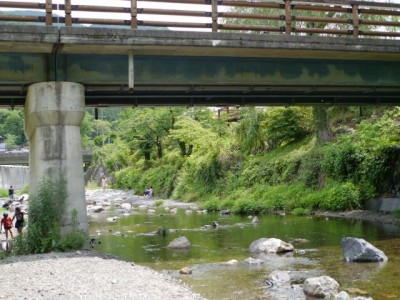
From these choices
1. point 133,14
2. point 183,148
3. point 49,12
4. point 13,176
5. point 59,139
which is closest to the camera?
point 49,12

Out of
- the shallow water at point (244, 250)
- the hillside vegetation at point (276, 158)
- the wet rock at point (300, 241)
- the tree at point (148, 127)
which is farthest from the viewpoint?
the tree at point (148, 127)

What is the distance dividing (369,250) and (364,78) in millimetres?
8375

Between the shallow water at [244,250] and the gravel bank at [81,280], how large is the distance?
122 cm

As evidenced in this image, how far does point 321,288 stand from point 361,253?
4124mm

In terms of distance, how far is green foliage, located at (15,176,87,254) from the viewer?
15633mm

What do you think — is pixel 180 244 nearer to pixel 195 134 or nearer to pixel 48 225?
pixel 48 225

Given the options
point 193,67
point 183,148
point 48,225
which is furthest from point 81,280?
point 183,148

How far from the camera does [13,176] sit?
285ft

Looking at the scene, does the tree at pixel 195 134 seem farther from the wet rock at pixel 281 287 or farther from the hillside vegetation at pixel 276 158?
the wet rock at pixel 281 287

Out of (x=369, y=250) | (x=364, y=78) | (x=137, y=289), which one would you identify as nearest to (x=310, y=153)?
(x=364, y=78)

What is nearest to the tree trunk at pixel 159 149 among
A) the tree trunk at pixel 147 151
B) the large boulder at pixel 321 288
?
the tree trunk at pixel 147 151

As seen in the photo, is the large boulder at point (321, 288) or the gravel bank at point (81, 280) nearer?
the gravel bank at point (81, 280)

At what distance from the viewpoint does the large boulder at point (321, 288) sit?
1148cm

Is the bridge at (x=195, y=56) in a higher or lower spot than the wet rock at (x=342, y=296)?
higher
